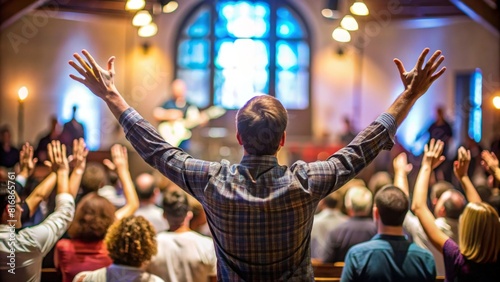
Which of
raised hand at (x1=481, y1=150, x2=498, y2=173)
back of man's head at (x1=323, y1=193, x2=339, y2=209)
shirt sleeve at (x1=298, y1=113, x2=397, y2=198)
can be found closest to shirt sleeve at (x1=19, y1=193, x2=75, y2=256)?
shirt sleeve at (x1=298, y1=113, x2=397, y2=198)

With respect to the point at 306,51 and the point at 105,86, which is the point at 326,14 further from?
the point at 105,86

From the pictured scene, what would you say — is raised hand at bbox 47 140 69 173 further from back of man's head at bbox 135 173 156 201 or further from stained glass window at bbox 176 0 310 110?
stained glass window at bbox 176 0 310 110

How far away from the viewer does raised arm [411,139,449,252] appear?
262cm

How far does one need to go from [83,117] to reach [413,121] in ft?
16.5

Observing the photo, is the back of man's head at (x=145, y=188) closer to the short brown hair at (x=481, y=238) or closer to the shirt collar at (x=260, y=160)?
the short brown hair at (x=481, y=238)

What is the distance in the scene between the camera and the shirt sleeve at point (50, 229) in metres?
2.49

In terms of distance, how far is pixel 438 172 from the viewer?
7039 millimetres

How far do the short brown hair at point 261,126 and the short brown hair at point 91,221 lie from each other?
102cm

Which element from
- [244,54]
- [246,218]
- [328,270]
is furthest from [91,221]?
[244,54]

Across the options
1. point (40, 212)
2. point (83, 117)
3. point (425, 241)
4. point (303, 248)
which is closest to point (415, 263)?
point (425, 241)

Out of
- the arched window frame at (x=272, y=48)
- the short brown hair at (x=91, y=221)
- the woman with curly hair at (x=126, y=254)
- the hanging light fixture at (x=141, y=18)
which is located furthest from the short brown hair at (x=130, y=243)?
the arched window frame at (x=272, y=48)

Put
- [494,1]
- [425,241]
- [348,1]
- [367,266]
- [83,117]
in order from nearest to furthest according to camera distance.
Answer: [367,266] < [425,241] < [494,1] < [348,1] < [83,117]

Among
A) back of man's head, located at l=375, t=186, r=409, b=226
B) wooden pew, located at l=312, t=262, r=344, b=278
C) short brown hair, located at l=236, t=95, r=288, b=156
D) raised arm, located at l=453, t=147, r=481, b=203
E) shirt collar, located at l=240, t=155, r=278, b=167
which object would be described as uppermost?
short brown hair, located at l=236, t=95, r=288, b=156

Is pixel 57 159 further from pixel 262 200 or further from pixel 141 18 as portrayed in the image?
pixel 141 18
